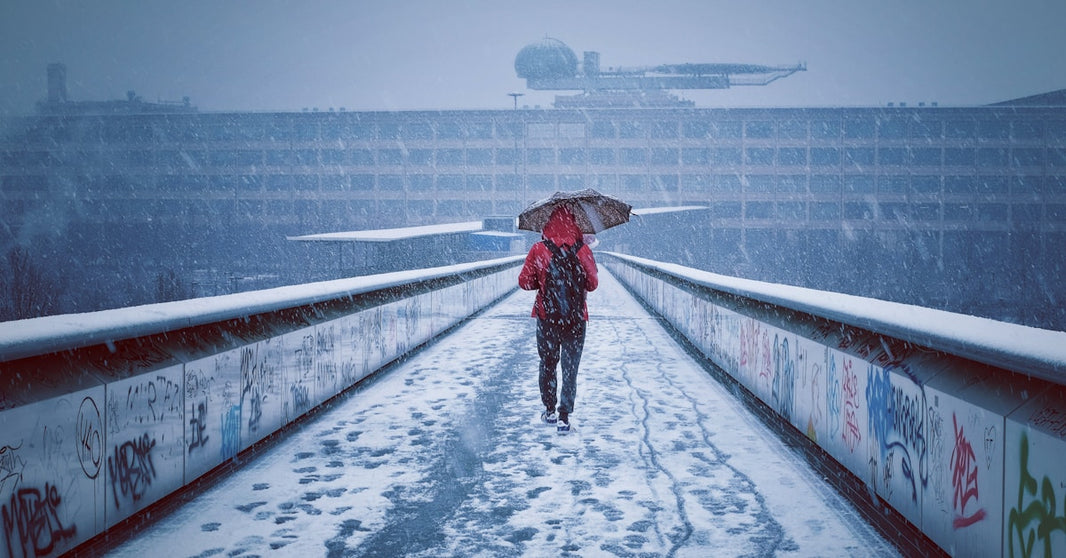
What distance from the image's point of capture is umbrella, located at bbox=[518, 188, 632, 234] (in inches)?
307

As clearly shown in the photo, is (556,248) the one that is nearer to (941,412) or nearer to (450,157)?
(941,412)

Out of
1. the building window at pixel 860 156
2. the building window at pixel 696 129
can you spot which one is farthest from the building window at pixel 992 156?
the building window at pixel 696 129

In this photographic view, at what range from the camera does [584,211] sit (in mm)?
8023

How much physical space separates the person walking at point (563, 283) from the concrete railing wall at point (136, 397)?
7.30 ft

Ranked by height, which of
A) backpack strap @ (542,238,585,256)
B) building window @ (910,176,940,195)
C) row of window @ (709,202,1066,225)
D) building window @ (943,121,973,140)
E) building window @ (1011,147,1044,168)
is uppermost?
building window @ (943,121,973,140)

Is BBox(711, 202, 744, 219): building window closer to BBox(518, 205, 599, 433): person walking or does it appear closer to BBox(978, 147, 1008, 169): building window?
BBox(978, 147, 1008, 169): building window

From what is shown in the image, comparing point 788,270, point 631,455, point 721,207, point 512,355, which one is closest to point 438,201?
point 721,207

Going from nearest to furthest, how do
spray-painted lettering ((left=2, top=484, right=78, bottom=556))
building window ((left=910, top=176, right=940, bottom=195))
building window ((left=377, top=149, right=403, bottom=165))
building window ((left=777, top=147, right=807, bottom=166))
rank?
spray-painted lettering ((left=2, top=484, right=78, bottom=556)) → building window ((left=910, top=176, right=940, bottom=195)) → building window ((left=777, top=147, right=807, bottom=166)) → building window ((left=377, top=149, right=403, bottom=165))

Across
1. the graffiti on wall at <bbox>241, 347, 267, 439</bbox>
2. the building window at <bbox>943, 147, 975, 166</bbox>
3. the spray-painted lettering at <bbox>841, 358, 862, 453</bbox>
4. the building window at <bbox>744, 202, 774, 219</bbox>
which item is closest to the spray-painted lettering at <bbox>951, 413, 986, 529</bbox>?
the spray-painted lettering at <bbox>841, 358, 862, 453</bbox>

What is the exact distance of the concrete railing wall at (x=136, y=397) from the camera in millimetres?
4141

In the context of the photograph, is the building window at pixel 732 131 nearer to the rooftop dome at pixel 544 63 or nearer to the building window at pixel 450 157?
the building window at pixel 450 157

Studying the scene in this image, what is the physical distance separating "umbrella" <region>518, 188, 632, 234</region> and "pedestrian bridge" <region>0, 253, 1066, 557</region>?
1758 millimetres

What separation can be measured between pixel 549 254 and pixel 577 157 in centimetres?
9044

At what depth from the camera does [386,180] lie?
97.8 m
